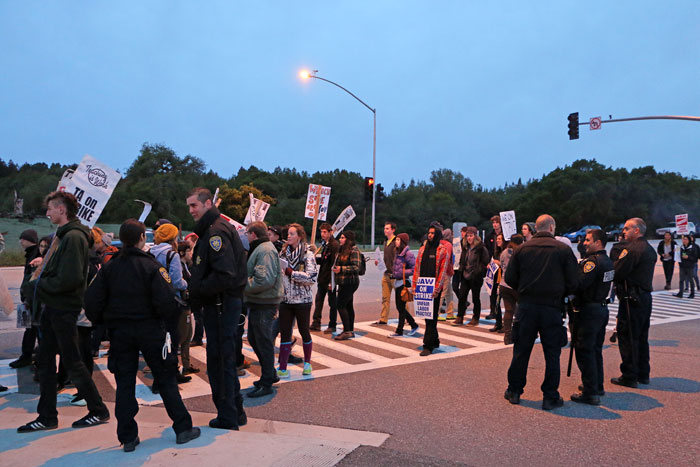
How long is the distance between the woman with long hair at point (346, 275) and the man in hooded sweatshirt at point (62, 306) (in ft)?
16.2

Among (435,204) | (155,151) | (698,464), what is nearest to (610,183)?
(435,204)

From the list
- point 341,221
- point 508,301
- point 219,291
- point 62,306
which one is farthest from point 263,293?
point 341,221

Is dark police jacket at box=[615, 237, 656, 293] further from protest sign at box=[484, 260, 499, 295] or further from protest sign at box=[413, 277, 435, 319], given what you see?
protest sign at box=[484, 260, 499, 295]

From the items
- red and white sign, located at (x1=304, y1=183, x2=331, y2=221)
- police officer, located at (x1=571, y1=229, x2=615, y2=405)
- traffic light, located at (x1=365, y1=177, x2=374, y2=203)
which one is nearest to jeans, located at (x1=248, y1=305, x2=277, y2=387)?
police officer, located at (x1=571, y1=229, x2=615, y2=405)

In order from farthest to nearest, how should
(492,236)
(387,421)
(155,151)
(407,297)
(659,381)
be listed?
(155,151) < (492,236) < (407,297) < (659,381) < (387,421)

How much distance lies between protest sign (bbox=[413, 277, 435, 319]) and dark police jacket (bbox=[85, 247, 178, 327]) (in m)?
4.60

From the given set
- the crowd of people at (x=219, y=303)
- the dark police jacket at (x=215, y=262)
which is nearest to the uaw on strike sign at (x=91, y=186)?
the crowd of people at (x=219, y=303)

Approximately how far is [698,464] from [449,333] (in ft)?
19.5

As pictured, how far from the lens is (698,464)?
4285mm

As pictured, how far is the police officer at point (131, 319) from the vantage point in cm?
418

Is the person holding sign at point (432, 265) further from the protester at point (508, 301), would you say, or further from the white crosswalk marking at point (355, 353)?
the protester at point (508, 301)

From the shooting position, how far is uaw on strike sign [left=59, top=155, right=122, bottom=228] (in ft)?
21.4

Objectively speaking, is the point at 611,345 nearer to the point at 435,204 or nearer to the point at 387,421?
the point at 387,421

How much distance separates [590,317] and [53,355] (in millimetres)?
5410
